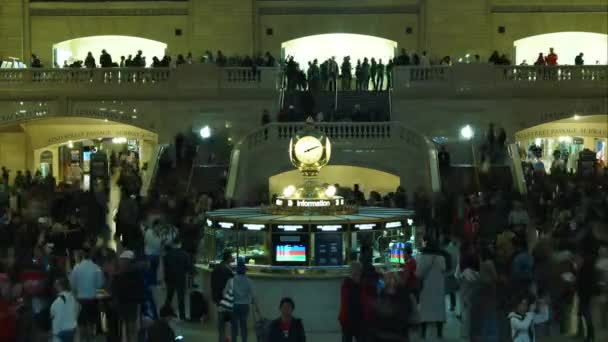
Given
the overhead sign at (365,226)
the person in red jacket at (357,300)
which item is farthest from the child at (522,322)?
the overhead sign at (365,226)

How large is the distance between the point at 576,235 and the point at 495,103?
60.0 ft

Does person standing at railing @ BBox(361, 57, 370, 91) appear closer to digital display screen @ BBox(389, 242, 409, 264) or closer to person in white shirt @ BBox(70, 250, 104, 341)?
digital display screen @ BBox(389, 242, 409, 264)

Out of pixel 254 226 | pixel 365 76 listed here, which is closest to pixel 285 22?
pixel 365 76

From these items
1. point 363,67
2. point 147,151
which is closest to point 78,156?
point 147,151

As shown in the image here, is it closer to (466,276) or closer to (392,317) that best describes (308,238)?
(466,276)

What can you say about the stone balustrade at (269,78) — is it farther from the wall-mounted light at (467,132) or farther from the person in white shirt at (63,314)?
the person in white shirt at (63,314)

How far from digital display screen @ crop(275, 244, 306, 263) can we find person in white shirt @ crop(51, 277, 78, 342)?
3.91 metres

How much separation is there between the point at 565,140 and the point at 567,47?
457cm

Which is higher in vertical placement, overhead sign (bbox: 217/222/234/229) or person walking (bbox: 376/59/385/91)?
person walking (bbox: 376/59/385/91)

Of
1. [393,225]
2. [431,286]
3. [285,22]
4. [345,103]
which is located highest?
[285,22]

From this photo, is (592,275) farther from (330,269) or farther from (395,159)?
(395,159)

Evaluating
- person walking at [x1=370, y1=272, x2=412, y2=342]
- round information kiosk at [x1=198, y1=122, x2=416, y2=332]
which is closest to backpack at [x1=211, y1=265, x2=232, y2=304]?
round information kiosk at [x1=198, y1=122, x2=416, y2=332]

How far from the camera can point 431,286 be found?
1620cm

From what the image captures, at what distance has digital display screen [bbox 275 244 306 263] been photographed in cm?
1667
